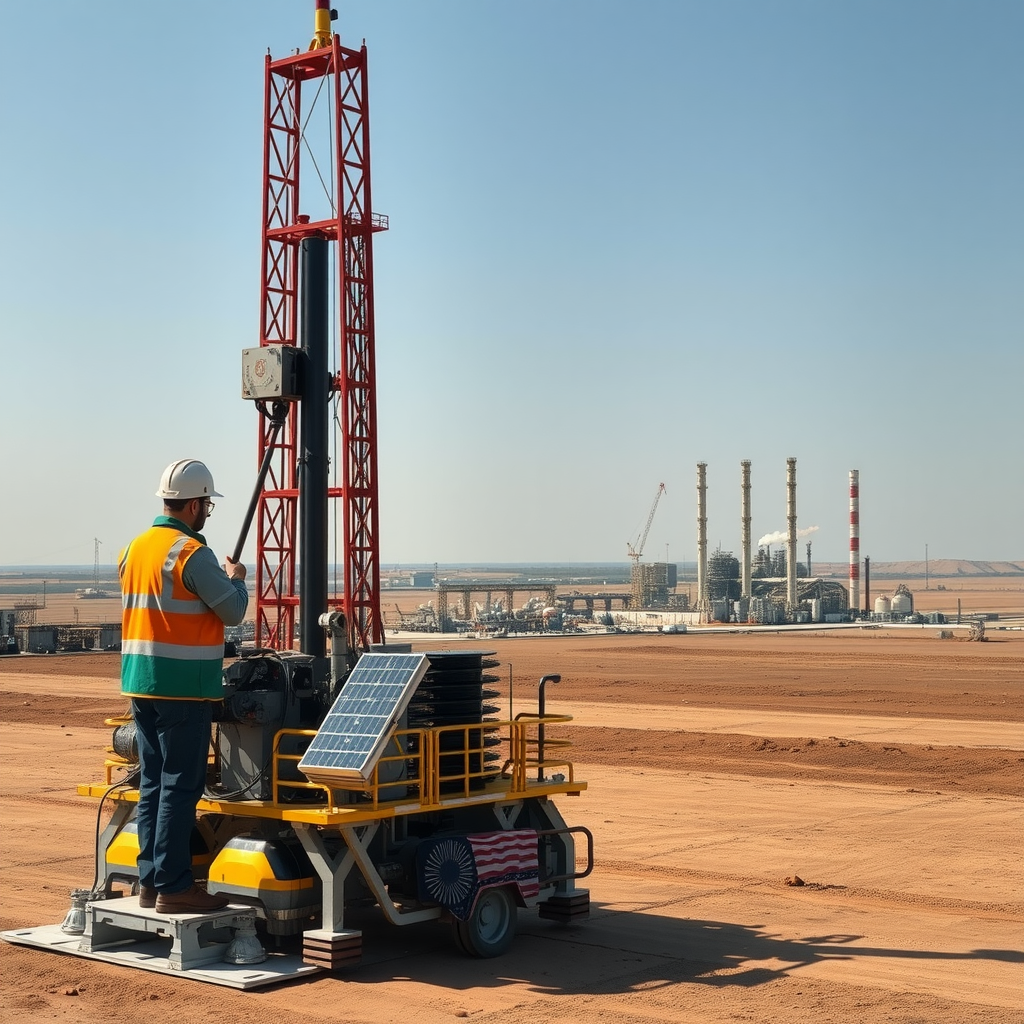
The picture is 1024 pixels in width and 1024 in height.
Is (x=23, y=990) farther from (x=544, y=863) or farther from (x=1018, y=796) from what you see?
(x=1018, y=796)

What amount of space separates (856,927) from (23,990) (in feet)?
20.2

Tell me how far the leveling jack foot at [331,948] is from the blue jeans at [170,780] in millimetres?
887

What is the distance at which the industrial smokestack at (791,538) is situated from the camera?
352 ft

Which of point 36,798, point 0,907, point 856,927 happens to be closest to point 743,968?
point 856,927

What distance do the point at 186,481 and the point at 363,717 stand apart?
196cm

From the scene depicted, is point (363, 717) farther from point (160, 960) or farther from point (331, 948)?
point (160, 960)

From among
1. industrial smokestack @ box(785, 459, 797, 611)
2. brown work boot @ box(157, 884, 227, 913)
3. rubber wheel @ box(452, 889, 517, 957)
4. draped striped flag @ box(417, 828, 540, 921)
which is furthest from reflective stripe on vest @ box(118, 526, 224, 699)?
industrial smokestack @ box(785, 459, 797, 611)

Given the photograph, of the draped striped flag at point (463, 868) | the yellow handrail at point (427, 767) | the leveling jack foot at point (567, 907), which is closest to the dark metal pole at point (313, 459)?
the yellow handrail at point (427, 767)

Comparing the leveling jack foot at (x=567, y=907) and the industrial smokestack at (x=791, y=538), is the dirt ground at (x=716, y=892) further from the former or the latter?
the industrial smokestack at (x=791, y=538)

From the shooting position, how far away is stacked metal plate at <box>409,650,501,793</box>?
10305 millimetres

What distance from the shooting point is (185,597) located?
Answer: 30.7ft

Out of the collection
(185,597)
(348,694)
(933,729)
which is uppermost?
(185,597)

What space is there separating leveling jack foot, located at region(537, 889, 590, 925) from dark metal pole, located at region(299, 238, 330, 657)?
259cm

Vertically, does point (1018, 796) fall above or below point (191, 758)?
below
